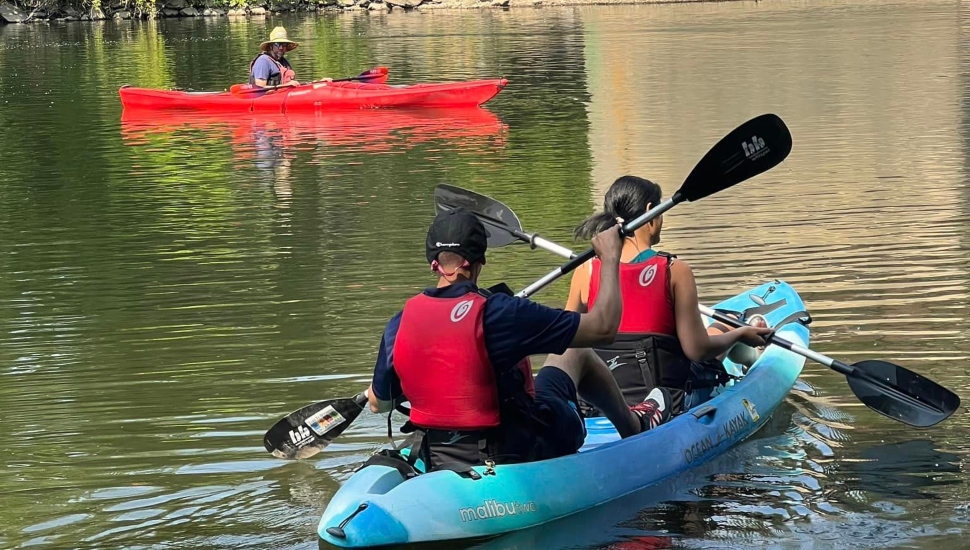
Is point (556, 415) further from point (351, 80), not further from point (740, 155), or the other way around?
point (351, 80)

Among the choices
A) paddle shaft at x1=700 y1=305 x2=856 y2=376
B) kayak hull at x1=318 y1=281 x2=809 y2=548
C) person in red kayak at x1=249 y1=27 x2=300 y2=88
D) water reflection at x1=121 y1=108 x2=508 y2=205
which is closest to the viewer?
kayak hull at x1=318 y1=281 x2=809 y2=548

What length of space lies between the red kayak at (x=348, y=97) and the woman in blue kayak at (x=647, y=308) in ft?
45.6

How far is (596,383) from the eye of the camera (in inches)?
210

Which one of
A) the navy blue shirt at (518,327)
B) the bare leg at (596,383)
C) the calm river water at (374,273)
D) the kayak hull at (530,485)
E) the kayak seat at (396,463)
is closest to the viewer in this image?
the navy blue shirt at (518,327)

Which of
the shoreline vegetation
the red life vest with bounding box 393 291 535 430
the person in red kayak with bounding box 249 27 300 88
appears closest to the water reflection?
the person in red kayak with bounding box 249 27 300 88

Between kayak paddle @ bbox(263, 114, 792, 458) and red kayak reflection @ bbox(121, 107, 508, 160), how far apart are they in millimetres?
10459

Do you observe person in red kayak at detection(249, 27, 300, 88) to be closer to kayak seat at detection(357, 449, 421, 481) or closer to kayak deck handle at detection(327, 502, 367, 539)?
kayak seat at detection(357, 449, 421, 481)

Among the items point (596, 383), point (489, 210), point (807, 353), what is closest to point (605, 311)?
point (596, 383)

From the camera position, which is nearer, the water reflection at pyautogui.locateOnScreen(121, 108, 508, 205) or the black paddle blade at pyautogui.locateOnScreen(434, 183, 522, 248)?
the black paddle blade at pyautogui.locateOnScreen(434, 183, 522, 248)

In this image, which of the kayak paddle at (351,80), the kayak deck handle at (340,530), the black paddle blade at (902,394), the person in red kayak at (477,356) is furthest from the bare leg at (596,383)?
the kayak paddle at (351,80)

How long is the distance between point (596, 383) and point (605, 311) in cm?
73

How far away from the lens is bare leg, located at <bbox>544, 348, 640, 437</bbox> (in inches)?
206

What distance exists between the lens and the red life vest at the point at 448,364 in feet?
15.1

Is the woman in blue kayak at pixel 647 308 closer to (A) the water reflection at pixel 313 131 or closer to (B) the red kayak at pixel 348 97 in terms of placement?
(A) the water reflection at pixel 313 131
